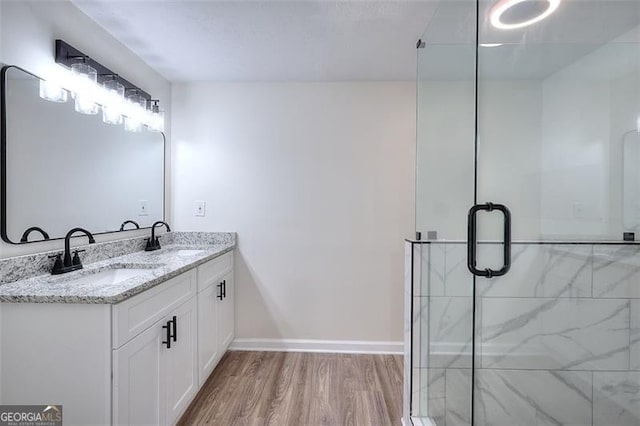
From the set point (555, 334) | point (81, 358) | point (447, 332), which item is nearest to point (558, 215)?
point (555, 334)

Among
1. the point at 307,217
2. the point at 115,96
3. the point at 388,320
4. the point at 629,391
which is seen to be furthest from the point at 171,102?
the point at 629,391

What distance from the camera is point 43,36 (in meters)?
1.53

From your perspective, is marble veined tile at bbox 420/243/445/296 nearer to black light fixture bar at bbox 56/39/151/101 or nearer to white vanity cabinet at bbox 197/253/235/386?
white vanity cabinet at bbox 197/253/235/386

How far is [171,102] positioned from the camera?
8.75ft

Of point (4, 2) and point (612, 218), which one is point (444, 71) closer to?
point (612, 218)

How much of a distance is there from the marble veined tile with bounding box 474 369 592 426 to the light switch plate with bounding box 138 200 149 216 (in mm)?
2387

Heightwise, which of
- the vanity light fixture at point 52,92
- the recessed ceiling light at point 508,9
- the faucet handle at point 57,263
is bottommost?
the faucet handle at point 57,263

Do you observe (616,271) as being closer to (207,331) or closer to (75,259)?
(207,331)

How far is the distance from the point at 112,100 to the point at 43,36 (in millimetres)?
469

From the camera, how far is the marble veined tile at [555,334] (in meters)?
1.56

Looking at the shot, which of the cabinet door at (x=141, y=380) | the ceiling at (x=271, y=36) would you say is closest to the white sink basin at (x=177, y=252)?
the cabinet door at (x=141, y=380)

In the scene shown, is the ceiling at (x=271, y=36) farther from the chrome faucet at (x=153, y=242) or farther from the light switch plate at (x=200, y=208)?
the chrome faucet at (x=153, y=242)

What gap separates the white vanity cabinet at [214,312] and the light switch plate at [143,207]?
2.17ft

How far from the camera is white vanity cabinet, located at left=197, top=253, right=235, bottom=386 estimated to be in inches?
77.8
